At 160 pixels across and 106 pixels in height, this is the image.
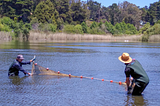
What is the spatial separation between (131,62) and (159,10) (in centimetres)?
12677

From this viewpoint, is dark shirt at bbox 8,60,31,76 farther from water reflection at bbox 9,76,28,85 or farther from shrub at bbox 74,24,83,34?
shrub at bbox 74,24,83,34

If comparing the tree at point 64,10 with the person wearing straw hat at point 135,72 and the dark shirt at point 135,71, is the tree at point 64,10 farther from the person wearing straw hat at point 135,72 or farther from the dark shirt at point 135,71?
the dark shirt at point 135,71

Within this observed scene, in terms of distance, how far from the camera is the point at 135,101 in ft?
33.2

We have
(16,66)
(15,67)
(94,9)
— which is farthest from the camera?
(94,9)

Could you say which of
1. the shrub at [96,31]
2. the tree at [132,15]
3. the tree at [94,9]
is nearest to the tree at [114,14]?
the tree at [132,15]

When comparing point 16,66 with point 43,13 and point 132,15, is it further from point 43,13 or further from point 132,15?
point 132,15

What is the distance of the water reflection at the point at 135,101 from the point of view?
9856 millimetres

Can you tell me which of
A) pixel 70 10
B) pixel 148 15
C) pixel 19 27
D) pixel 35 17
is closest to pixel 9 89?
pixel 19 27

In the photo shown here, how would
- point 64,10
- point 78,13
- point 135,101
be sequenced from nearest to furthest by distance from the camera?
point 135,101 → point 64,10 → point 78,13

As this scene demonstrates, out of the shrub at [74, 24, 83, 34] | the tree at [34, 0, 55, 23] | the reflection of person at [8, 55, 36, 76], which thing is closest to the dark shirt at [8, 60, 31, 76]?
the reflection of person at [8, 55, 36, 76]

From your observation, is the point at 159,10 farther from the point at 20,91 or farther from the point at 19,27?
the point at 20,91

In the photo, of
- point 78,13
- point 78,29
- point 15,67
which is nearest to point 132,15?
point 78,13

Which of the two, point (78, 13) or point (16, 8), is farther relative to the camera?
point (78, 13)

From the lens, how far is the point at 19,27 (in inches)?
3295
